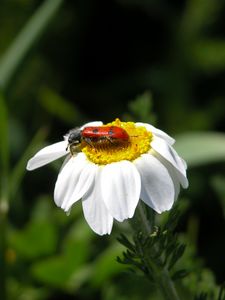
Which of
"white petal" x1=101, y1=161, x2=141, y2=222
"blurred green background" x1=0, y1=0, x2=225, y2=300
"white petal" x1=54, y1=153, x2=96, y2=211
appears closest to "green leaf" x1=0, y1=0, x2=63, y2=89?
"blurred green background" x1=0, y1=0, x2=225, y2=300

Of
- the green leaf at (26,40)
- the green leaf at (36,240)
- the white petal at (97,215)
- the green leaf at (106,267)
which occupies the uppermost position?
the green leaf at (26,40)

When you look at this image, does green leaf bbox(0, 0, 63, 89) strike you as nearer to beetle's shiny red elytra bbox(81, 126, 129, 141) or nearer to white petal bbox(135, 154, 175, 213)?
beetle's shiny red elytra bbox(81, 126, 129, 141)

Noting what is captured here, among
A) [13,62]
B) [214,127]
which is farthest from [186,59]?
[13,62]

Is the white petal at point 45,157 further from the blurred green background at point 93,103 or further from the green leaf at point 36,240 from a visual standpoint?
the green leaf at point 36,240

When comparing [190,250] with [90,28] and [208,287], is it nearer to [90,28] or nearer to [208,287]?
[208,287]

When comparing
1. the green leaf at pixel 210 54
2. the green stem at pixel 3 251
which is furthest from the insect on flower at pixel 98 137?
the green leaf at pixel 210 54

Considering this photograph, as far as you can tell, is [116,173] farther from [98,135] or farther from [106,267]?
[106,267]
